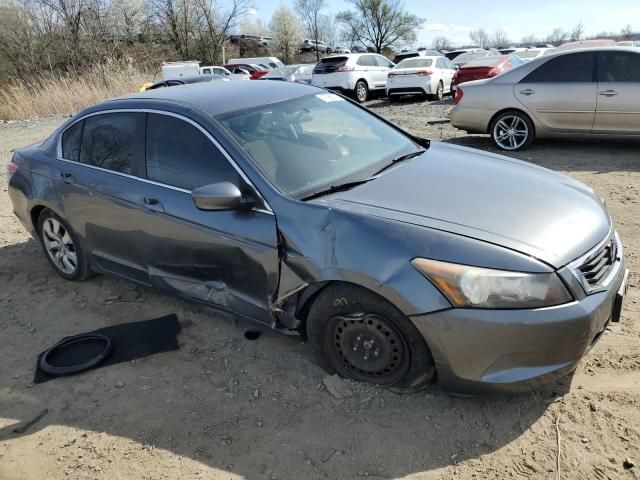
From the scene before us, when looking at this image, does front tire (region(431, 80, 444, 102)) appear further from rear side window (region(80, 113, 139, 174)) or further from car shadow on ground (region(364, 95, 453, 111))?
rear side window (region(80, 113, 139, 174))

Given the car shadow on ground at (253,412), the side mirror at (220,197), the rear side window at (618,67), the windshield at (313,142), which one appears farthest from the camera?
the rear side window at (618,67)

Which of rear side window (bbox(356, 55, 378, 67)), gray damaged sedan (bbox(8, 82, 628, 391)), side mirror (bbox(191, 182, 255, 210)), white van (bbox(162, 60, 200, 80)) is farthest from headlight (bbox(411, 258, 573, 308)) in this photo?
white van (bbox(162, 60, 200, 80))

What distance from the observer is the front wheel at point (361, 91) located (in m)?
17.3

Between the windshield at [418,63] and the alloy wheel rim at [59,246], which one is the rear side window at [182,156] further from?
the windshield at [418,63]

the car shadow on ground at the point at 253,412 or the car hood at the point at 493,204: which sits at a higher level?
the car hood at the point at 493,204

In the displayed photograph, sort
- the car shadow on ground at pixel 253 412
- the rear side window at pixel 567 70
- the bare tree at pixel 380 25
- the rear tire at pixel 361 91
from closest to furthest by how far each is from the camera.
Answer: the car shadow on ground at pixel 253 412 → the rear side window at pixel 567 70 → the rear tire at pixel 361 91 → the bare tree at pixel 380 25

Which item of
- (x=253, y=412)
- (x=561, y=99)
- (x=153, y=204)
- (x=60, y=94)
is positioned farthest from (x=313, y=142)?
(x=60, y=94)

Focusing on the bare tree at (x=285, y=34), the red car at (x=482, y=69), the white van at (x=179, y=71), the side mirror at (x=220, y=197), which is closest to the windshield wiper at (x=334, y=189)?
the side mirror at (x=220, y=197)

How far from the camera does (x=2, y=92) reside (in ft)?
61.0

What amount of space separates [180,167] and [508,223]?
1.99m

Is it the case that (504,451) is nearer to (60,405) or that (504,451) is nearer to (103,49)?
(60,405)

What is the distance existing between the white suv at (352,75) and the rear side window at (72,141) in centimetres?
1337

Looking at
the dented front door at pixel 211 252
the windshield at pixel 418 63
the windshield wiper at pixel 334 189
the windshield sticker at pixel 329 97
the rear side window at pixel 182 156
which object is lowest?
the dented front door at pixel 211 252

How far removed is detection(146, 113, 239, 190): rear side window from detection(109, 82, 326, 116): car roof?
0.17m
